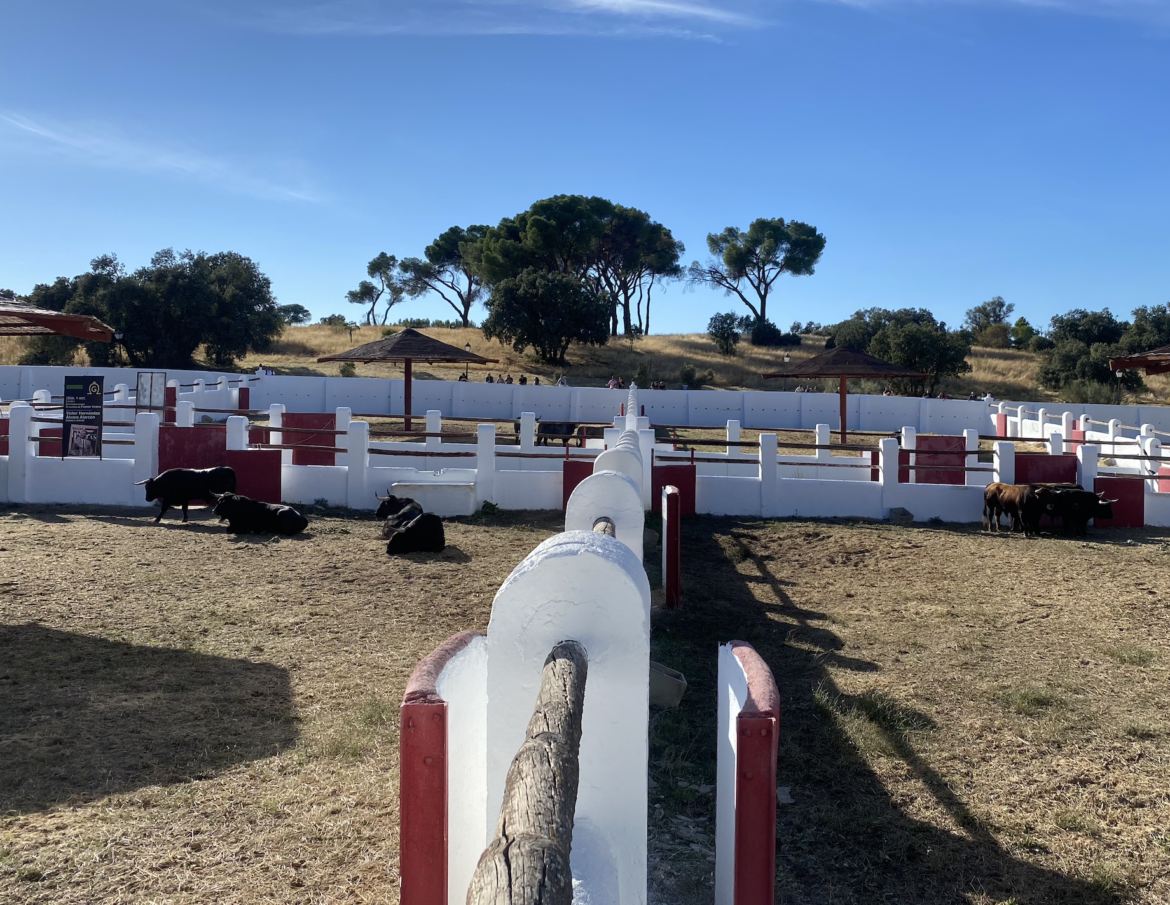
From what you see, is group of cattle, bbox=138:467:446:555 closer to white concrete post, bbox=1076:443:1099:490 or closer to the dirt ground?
the dirt ground

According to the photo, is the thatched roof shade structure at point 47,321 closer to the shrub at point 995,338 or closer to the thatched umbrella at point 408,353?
the thatched umbrella at point 408,353

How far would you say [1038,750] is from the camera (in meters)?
4.92

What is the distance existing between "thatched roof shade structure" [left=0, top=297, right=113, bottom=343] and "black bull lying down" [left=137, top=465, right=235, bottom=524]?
1.90m

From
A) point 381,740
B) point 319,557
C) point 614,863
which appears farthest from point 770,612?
point 614,863

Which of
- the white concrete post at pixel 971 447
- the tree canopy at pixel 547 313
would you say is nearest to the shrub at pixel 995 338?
the tree canopy at pixel 547 313

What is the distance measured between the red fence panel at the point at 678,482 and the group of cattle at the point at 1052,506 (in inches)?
164

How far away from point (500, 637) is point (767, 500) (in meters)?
11.5

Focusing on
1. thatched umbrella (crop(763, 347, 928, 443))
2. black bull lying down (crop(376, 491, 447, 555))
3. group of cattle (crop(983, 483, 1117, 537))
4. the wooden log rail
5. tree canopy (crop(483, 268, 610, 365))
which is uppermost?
tree canopy (crop(483, 268, 610, 365))

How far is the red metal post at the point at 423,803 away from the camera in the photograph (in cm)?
230

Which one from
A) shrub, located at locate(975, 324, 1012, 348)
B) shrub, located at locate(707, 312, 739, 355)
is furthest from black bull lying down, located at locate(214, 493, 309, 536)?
shrub, located at locate(975, 324, 1012, 348)

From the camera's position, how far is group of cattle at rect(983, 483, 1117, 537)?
1225 centimetres

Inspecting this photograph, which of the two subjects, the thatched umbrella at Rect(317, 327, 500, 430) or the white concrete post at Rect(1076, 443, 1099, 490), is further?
the thatched umbrella at Rect(317, 327, 500, 430)

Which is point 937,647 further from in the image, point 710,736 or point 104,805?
point 104,805

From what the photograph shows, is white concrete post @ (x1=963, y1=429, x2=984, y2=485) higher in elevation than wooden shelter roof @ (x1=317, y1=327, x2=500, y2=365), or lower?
Answer: lower
